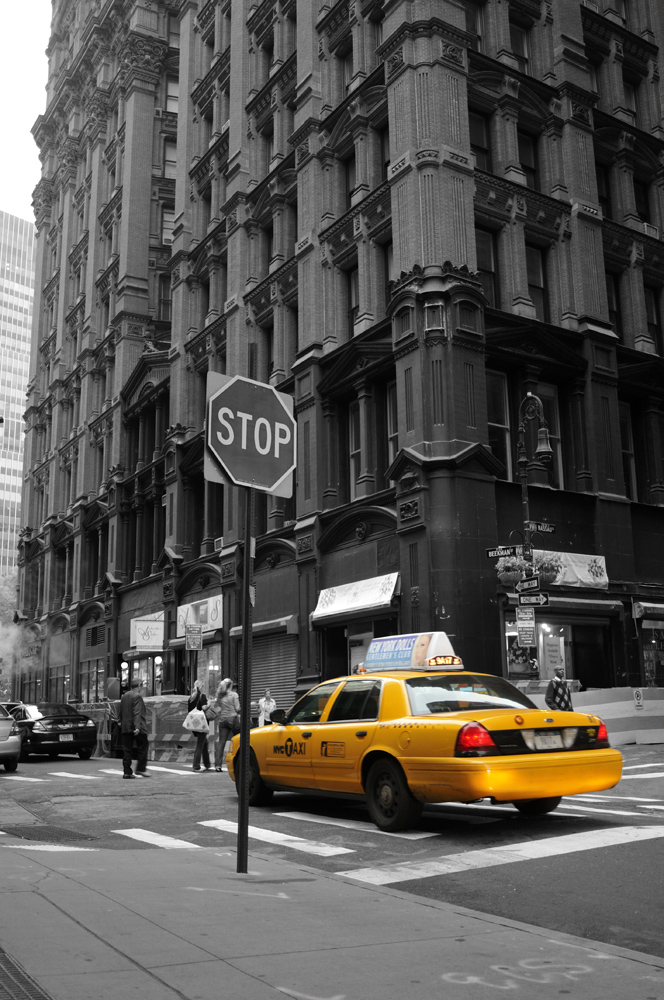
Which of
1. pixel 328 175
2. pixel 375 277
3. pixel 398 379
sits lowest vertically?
pixel 398 379

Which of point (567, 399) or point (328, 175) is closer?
point (567, 399)

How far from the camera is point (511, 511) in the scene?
80.4 ft

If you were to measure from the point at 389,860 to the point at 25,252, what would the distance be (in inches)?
6747

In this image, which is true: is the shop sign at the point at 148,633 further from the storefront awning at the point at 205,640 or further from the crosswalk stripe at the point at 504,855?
the crosswalk stripe at the point at 504,855

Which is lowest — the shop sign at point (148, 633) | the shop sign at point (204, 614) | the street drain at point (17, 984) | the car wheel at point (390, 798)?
the street drain at point (17, 984)

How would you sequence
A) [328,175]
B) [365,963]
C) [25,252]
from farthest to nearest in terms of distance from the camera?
[25,252] → [328,175] → [365,963]

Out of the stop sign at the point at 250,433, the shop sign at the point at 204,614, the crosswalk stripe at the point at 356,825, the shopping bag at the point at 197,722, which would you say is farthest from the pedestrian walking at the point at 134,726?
the shop sign at the point at 204,614

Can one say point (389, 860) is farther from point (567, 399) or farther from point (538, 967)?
point (567, 399)

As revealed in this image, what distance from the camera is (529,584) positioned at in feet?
68.2

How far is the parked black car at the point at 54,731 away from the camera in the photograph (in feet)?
74.4

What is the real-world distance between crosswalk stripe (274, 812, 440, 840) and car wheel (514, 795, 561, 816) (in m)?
1.17

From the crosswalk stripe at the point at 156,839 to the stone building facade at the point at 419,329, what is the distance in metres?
12.3

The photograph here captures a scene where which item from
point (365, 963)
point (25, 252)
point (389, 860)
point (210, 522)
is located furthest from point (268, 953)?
point (25, 252)

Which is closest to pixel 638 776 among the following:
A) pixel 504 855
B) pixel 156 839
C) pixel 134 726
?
pixel 504 855
